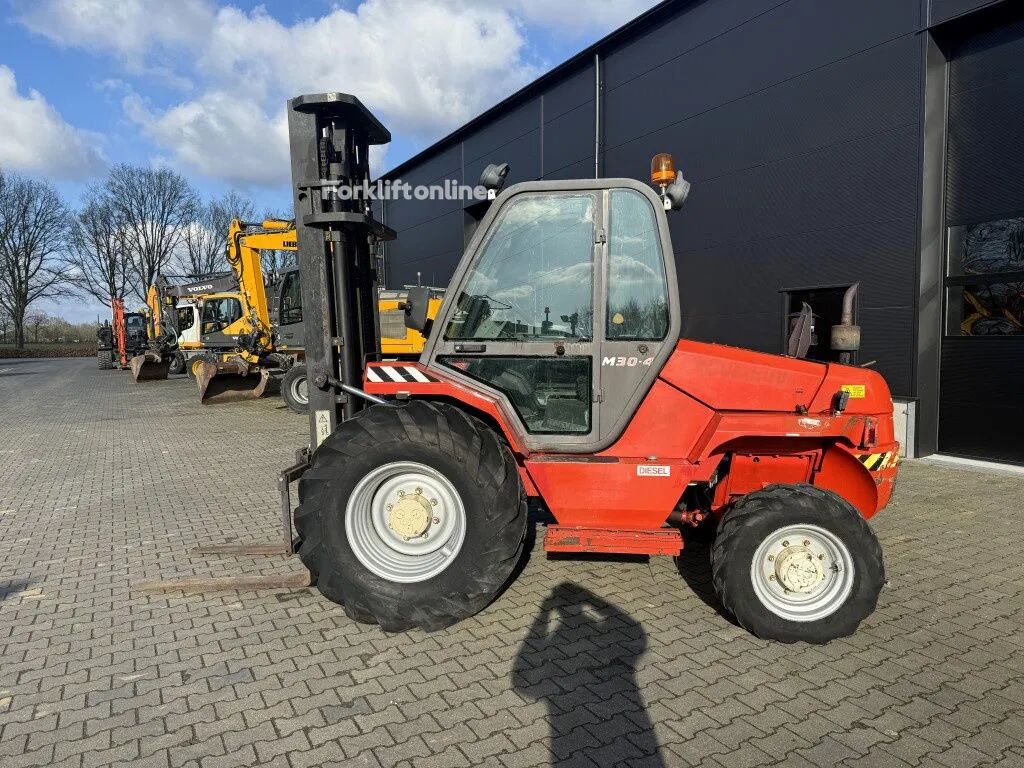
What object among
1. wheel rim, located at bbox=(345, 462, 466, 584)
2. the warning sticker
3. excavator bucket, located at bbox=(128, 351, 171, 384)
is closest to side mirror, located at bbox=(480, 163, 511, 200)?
wheel rim, located at bbox=(345, 462, 466, 584)

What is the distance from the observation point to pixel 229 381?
1538 cm

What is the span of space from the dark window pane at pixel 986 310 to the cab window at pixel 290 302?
1226 centimetres

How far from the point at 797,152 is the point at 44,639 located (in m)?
10.2

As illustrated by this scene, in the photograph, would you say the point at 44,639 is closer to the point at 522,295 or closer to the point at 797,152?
the point at 522,295

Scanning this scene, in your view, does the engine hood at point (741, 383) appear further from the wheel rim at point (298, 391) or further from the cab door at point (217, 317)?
the cab door at point (217, 317)

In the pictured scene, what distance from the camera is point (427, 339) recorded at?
13.2 feet

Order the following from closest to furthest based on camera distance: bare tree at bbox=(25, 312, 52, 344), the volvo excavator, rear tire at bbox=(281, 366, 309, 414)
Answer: rear tire at bbox=(281, 366, 309, 414), the volvo excavator, bare tree at bbox=(25, 312, 52, 344)

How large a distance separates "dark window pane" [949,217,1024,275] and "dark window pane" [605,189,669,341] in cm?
652

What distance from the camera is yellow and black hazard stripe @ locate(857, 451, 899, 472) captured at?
3986mm

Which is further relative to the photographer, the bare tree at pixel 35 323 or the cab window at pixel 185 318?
the bare tree at pixel 35 323

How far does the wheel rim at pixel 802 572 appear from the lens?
3.61 meters

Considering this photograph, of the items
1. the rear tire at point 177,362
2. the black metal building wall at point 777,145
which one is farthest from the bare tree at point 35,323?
the black metal building wall at point 777,145

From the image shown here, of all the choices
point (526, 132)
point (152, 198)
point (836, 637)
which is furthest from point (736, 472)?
point (152, 198)

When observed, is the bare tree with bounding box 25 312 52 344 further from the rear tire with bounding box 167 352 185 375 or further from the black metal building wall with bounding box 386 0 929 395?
the black metal building wall with bounding box 386 0 929 395
